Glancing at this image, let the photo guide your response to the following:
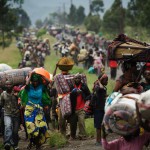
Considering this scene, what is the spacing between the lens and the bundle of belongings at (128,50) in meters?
6.63

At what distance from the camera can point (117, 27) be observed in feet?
209

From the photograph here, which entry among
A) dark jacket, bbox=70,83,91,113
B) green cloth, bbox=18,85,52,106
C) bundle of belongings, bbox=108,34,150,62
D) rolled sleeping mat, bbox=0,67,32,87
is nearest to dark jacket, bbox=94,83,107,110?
dark jacket, bbox=70,83,91,113

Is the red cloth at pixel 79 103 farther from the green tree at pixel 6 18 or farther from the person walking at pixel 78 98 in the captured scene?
the green tree at pixel 6 18

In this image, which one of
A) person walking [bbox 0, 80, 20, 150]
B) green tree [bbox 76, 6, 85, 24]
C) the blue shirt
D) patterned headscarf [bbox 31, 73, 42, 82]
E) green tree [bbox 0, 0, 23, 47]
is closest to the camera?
patterned headscarf [bbox 31, 73, 42, 82]

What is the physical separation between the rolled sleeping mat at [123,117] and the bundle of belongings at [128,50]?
1.97 meters

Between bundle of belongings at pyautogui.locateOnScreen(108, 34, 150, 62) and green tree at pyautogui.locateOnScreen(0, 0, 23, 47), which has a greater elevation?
bundle of belongings at pyautogui.locateOnScreen(108, 34, 150, 62)

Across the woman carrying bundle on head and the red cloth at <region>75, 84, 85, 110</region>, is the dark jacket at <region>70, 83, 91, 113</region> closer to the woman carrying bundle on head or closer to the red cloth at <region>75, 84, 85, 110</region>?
the red cloth at <region>75, 84, 85, 110</region>

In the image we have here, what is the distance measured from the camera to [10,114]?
9586 millimetres

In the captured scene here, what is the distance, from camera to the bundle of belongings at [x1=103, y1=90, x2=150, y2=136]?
14.8 ft

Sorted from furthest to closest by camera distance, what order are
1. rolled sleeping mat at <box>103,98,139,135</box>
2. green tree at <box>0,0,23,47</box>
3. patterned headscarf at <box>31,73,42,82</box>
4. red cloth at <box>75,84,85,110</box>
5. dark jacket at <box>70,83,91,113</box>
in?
green tree at <box>0,0,23,47</box>, red cloth at <box>75,84,85,110</box>, dark jacket at <box>70,83,91,113</box>, patterned headscarf at <box>31,73,42,82</box>, rolled sleeping mat at <box>103,98,139,135</box>

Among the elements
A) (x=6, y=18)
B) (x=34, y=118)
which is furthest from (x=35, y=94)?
(x=6, y=18)

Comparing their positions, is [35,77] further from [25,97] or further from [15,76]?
[15,76]

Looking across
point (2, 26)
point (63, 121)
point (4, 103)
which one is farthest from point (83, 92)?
point (2, 26)

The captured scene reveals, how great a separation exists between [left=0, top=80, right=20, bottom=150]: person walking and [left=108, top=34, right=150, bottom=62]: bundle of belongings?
10.1ft
